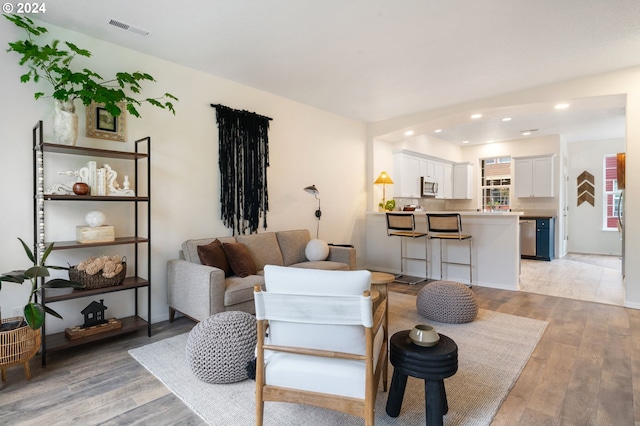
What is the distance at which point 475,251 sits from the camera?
16.5 feet

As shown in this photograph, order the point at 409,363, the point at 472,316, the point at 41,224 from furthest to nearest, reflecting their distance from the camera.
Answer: the point at 472,316, the point at 41,224, the point at 409,363

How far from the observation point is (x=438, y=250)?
5352 millimetres

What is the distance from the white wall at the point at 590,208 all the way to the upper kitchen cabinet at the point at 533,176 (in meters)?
1.34

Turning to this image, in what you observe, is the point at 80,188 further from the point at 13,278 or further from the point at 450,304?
the point at 450,304

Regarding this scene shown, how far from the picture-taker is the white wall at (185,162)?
2674 mm

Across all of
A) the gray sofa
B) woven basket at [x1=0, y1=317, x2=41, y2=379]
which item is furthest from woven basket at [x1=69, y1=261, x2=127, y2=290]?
the gray sofa

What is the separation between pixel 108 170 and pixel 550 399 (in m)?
3.72

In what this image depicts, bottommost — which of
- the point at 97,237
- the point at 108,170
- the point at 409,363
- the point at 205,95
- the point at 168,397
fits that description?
the point at 168,397

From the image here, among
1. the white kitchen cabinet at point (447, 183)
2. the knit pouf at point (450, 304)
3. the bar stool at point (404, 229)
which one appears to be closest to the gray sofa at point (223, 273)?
the bar stool at point (404, 229)

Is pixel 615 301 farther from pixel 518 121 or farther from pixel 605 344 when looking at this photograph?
pixel 518 121

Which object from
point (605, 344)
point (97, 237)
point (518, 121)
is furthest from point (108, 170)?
point (518, 121)

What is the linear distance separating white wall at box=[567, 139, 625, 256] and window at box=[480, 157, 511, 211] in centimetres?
152

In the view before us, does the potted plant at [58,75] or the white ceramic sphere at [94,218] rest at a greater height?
the potted plant at [58,75]

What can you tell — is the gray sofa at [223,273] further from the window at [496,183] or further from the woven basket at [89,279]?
the window at [496,183]
